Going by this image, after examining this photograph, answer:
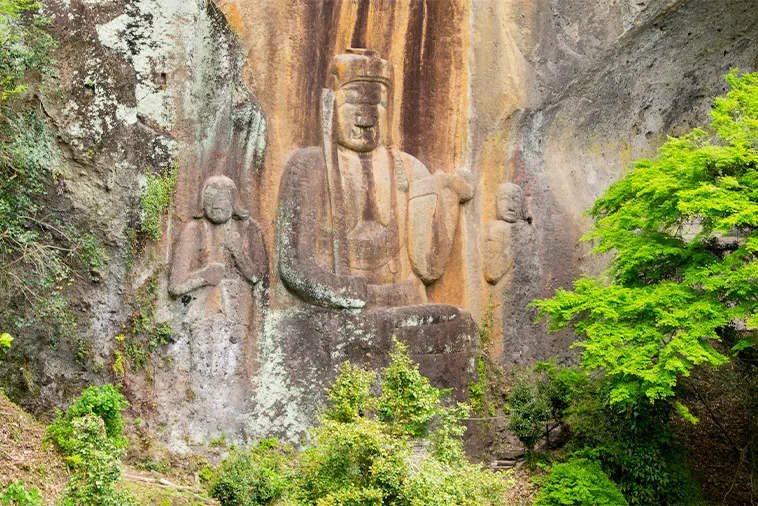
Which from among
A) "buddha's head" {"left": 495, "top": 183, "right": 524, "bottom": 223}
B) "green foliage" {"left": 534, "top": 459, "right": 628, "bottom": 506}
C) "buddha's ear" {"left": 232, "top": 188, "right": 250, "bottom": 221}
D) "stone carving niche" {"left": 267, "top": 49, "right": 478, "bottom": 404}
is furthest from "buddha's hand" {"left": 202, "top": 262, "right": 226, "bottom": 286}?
"green foliage" {"left": 534, "top": 459, "right": 628, "bottom": 506}

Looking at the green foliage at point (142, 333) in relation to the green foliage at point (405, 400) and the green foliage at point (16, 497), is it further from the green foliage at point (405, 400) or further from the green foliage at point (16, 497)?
the green foliage at point (405, 400)

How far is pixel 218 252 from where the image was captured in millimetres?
14633

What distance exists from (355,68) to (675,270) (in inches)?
193

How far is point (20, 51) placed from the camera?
44.8 feet

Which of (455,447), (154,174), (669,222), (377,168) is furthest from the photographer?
(377,168)

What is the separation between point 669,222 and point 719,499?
12.0ft

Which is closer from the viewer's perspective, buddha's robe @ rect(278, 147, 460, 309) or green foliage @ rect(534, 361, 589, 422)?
green foliage @ rect(534, 361, 589, 422)

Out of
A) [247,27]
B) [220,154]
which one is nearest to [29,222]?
[220,154]

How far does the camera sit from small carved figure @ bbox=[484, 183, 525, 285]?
53.6 feet

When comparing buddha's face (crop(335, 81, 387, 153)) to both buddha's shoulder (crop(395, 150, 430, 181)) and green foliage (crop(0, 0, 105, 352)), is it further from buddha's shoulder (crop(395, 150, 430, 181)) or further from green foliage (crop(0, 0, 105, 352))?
green foliage (crop(0, 0, 105, 352))

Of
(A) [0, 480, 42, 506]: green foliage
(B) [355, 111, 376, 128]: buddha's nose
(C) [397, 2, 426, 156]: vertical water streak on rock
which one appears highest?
(C) [397, 2, 426, 156]: vertical water streak on rock

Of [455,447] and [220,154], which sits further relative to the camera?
[220,154]

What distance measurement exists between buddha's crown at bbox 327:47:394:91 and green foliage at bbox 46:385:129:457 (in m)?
4.99

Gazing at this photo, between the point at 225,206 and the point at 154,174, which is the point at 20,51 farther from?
the point at 225,206
